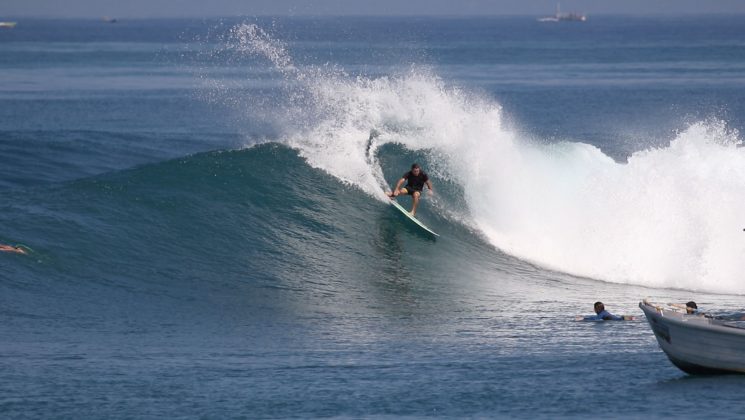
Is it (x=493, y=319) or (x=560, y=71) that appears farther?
(x=560, y=71)

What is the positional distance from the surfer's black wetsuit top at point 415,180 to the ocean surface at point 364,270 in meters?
0.97

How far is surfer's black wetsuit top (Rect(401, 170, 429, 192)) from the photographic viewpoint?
2170 cm

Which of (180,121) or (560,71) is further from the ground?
(560,71)

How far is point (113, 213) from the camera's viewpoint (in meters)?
22.0

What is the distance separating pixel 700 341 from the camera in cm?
1362

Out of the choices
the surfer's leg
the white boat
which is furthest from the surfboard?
the white boat

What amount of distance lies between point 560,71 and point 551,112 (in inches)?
1050

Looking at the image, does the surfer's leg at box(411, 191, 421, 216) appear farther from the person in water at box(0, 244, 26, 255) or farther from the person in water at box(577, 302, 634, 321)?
the person in water at box(0, 244, 26, 255)

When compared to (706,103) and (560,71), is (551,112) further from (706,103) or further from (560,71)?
(560,71)

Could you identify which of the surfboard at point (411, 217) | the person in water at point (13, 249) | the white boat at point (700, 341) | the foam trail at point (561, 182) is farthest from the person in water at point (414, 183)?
the white boat at point (700, 341)

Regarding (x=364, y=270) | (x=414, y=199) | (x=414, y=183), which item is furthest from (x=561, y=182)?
(x=364, y=270)

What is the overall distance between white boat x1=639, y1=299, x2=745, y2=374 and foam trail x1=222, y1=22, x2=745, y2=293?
7.32 m

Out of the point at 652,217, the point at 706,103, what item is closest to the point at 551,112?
the point at 706,103

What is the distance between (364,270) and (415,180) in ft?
7.66
